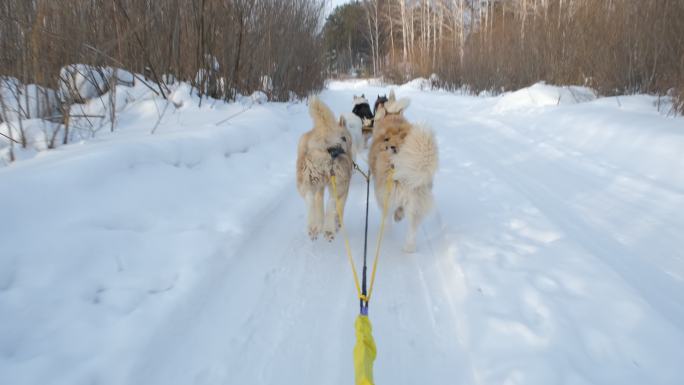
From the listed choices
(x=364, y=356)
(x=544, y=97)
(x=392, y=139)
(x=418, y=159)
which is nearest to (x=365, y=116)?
(x=392, y=139)

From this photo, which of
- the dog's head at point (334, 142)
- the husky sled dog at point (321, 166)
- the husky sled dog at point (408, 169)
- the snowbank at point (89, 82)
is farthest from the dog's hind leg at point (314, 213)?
the snowbank at point (89, 82)

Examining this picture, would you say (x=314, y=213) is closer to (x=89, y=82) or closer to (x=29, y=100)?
(x=29, y=100)

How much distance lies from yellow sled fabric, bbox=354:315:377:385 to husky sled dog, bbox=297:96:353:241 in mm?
1584

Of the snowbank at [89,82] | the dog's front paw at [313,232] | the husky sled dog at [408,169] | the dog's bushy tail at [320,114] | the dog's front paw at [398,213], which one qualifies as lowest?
the dog's front paw at [313,232]

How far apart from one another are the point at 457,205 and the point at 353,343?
2351 millimetres

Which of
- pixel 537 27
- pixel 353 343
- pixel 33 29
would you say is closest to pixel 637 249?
pixel 353 343

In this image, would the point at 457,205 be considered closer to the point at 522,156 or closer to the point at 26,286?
the point at 522,156

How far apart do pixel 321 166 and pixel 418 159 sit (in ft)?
2.58

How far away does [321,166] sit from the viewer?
286 cm

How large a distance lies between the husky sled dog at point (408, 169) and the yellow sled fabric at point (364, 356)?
61.8 inches

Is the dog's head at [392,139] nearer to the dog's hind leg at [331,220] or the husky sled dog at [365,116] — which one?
the dog's hind leg at [331,220]

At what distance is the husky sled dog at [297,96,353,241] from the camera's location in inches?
113

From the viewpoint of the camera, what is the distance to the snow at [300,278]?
5.48 feet

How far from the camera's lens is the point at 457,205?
3826 mm
